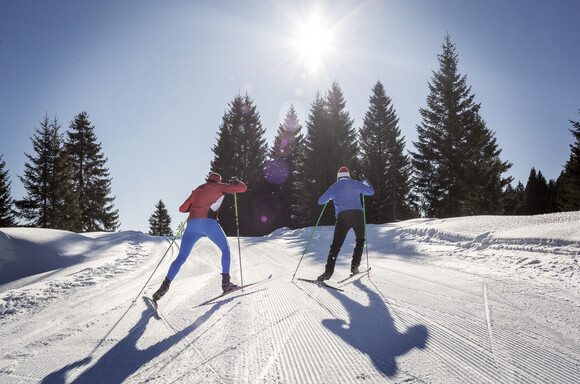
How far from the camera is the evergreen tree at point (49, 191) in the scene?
19891 millimetres

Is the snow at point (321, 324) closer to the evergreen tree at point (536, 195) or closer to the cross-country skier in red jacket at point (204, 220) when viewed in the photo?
the cross-country skier in red jacket at point (204, 220)

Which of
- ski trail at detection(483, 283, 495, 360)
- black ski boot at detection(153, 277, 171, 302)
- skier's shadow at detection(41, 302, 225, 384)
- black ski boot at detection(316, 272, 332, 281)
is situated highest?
black ski boot at detection(153, 277, 171, 302)

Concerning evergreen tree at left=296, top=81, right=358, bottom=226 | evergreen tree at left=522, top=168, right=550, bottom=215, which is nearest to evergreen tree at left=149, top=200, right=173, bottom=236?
evergreen tree at left=296, top=81, right=358, bottom=226

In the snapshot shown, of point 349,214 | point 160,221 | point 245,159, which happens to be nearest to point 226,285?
point 349,214

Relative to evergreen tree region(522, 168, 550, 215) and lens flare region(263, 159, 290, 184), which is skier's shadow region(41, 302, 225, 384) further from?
evergreen tree region(522, 168, 550, 215)

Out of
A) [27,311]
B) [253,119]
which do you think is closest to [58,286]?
[27,311]

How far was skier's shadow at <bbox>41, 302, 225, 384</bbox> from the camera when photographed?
1687 millimetres

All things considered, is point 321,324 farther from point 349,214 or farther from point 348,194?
point 348,194

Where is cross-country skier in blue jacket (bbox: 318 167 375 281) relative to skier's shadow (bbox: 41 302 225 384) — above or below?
above

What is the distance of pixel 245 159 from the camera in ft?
98.9

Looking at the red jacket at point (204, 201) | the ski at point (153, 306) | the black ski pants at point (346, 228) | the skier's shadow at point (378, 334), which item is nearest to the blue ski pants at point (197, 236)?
the red jacket at point (204, 201)

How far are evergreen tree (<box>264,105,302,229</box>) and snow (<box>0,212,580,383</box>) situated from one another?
2473cm

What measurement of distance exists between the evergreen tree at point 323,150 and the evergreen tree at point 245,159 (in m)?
7.17

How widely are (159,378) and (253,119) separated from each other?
31839mm
